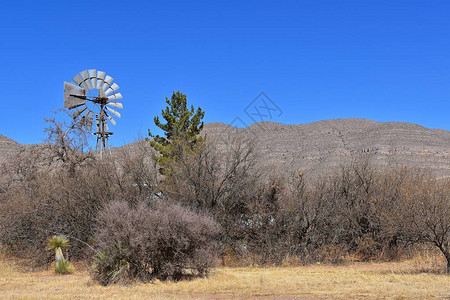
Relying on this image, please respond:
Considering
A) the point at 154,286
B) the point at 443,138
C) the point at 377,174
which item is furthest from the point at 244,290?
the point at 443,138

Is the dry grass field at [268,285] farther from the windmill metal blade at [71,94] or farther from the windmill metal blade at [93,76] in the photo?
the windmill metal blade at [93,76]

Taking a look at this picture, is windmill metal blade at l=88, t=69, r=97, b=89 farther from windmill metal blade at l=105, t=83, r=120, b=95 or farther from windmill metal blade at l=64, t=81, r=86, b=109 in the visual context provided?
windmill metal blade at l=105, t=83, r=120, b=95

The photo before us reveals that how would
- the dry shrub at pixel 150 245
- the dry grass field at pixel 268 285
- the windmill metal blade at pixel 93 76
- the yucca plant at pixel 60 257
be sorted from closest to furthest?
the dry grass field at pixel 268 285, the dry shrub at pixel 150 245, the yucca plant at pixel 60 257, the windmill metal blade at pixel 93 76

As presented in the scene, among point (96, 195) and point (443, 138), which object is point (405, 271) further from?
point (443, 138)

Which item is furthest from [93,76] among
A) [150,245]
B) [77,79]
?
[150,245]

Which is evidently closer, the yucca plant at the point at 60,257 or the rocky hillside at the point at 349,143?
the yucca plant at the point at 60,257

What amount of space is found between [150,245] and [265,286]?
3924 mm

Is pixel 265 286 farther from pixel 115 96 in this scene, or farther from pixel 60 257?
pixel 115 96

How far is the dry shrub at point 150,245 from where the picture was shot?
49.8ft

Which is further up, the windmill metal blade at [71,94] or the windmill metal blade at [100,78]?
the windmill metal blade at [100,78]

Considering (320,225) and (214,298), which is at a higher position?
(320,225)

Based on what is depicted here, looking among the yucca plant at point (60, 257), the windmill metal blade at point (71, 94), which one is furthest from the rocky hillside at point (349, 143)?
the yucca plant at point (60, 257)

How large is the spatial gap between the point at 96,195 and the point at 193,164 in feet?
15.7

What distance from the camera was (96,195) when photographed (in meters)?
21.9
